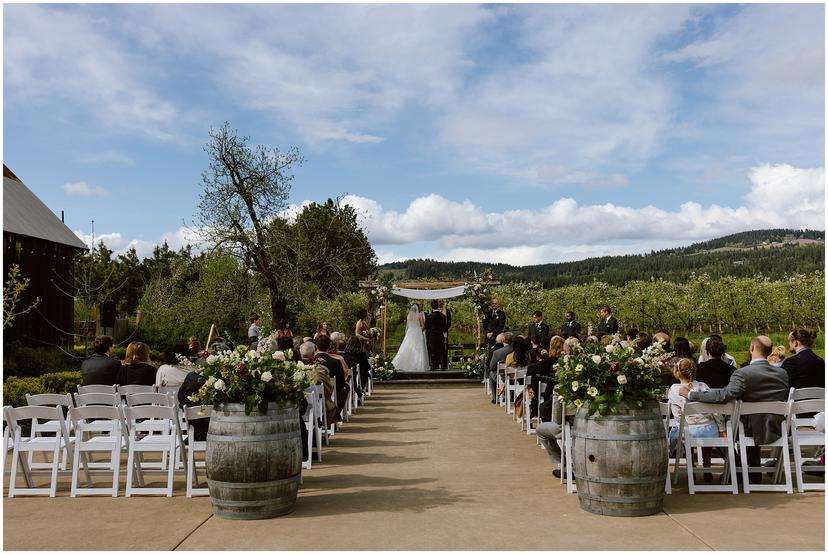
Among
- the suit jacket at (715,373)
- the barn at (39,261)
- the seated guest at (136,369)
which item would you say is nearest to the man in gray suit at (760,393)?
the suit jacket at (715,373)

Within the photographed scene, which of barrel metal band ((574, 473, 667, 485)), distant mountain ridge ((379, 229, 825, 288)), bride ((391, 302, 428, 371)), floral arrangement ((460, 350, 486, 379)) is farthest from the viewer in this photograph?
distant mountain ridge ((379, 229, 825, 288))

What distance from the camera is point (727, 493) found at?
21.2 ft

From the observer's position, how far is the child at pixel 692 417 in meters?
6.79

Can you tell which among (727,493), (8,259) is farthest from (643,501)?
(8,259)

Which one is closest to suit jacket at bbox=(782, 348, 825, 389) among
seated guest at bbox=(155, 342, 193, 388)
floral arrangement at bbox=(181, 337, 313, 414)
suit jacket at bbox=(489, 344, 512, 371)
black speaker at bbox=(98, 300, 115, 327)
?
floral arrangement at bbox=(181, 337, 313, 414)

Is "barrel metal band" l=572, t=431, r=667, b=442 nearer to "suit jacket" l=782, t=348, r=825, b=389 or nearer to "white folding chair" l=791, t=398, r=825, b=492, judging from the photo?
"white folding chair" l=791, t=398, r=825, b=492

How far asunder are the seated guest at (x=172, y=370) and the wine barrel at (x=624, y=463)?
16.0 feet

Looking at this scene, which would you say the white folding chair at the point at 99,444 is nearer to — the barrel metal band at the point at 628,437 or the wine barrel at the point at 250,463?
the wine barrel at the point at 250,463

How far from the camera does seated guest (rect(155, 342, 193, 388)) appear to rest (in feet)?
28.4

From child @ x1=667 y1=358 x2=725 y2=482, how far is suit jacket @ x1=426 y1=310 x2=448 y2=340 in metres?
12.0

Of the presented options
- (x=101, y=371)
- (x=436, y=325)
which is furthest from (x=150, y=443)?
(x=436, y=325)

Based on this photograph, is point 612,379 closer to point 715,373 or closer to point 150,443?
point 715,373

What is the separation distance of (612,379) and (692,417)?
1.61m

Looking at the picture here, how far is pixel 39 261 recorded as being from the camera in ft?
70.7
